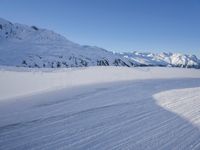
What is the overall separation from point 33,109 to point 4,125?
5.97 ft

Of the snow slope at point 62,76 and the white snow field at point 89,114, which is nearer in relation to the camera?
the white snow field at point 89,114

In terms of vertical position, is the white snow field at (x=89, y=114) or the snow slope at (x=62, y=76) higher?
the snow slope at (x=62, y=76)

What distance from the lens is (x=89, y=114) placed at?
8.22 m

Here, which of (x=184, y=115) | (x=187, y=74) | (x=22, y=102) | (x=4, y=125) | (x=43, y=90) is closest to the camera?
(x=4, y=125)

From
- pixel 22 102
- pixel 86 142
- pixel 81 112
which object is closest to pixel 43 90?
pixel 22 102

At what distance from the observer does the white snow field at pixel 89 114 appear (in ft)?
19.3

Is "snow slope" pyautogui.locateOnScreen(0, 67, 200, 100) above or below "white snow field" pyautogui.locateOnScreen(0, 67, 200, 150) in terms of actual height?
above

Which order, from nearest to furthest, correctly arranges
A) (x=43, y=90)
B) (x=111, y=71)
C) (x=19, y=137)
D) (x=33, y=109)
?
(x=19, y=137) → (x=33, y=109) → (x=43, y=90) → (x=111, y=71)

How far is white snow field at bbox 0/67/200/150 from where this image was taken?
19.3 feet

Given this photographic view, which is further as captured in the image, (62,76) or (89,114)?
(62,76)

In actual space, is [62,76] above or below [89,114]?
above

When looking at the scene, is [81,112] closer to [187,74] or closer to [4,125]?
Answer: [4,125]

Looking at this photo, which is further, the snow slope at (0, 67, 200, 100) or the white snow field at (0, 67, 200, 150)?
the snow slope at (0, 67, 200, 100)

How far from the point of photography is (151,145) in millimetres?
5695
